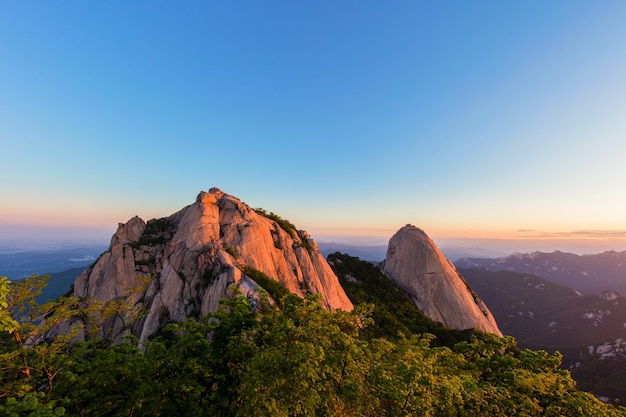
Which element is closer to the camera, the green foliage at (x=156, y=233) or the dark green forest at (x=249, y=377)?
the dark green forest at (x=249, y=377)

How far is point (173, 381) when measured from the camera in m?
13.0

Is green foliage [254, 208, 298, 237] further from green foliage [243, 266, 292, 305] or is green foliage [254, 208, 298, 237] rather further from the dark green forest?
the dark green forest

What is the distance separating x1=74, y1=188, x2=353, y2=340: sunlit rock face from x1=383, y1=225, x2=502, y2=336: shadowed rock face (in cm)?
2038

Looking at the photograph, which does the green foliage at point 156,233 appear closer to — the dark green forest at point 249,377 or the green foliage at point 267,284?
the green foliage at point 267,284

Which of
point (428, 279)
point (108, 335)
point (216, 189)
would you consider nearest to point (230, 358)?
point (108, 335)

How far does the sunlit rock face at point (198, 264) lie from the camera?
111ft

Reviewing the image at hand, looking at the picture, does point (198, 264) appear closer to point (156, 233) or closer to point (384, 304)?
point (156, 233)

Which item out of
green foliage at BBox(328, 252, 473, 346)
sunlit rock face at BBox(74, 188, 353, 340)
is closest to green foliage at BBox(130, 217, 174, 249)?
sunlit rock face at BBox(74, 188, 353, 340)

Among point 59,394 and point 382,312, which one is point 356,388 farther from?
point 382,312

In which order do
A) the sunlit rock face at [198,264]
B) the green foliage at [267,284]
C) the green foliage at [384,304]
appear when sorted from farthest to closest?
the green foliage at [384,304] < the sunlit rock face at [198,264] < the green foliage at [267,284]

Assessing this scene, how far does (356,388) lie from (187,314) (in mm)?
26766

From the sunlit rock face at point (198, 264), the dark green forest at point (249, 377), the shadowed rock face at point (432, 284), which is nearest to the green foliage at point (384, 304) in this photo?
the shadowed rock face at point (432, 284)

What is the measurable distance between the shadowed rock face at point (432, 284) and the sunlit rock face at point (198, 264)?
2038cm

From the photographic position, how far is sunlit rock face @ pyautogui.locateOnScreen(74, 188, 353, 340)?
33.8 meters
